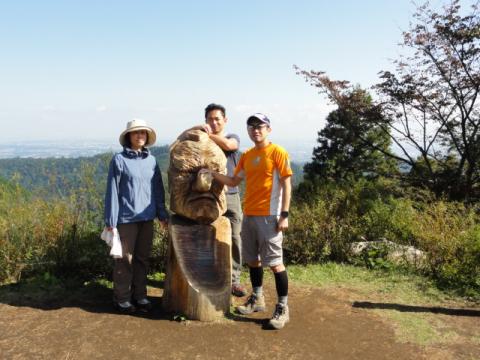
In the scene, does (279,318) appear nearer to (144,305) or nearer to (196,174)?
(144,305)

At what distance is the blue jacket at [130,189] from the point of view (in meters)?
3.69

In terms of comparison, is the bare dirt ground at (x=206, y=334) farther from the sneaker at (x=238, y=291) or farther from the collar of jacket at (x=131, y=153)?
the collar of jacket at (x=131, y=153)

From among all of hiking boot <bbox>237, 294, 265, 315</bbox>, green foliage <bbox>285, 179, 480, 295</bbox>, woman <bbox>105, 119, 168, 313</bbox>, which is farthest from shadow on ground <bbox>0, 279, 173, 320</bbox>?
green foliage <bbox>285, 179, 480, 295</bbox>

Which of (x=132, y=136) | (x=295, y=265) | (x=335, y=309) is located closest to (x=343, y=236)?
(x=295, y=265)

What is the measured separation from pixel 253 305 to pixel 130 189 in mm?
1684

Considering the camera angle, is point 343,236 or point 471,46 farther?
point 471,46

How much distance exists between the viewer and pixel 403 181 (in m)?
8.92

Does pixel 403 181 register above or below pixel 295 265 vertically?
above

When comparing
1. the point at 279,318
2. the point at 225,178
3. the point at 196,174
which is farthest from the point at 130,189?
the point at 279,318

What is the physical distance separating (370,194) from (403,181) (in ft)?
5.46

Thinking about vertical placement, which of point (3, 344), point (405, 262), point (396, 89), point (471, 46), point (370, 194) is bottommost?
point (3, 344)

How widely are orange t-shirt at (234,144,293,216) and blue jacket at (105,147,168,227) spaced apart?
40.6 inches

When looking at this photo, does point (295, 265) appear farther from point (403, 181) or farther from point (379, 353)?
point (403, 181)

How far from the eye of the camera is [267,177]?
3555 mm
